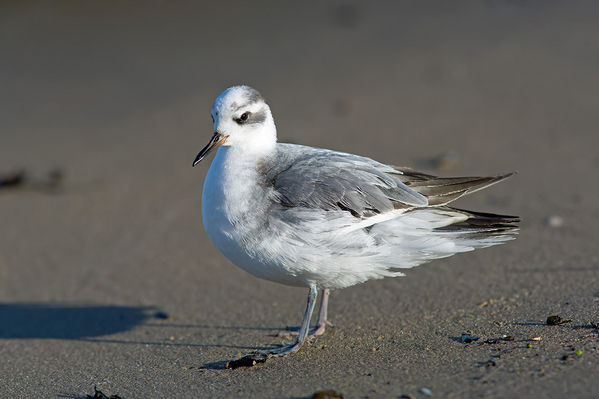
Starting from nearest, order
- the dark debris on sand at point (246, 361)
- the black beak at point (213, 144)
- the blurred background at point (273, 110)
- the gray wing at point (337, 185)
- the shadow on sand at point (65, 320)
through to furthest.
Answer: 1. the dark debris on sand at point (246, 361)
2. the gray wing at point (337, 185)
3. the black beak at point (213, 144)
4. the shadow on sand at point (65, 320)
5. the blurred background at point (273, 110)

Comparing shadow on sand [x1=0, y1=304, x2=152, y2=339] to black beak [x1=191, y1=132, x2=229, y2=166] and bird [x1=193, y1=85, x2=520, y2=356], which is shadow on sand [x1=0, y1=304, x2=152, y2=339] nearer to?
bird [x1=193, y1=85, x2=520, y2=356]

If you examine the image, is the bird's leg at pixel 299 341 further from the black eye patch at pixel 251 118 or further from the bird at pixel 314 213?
the black eye patch at pixel 251 118

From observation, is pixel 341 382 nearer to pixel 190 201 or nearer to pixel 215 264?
pixel 215 264

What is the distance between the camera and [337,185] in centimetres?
410

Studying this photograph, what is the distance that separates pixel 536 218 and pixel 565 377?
2.86 m

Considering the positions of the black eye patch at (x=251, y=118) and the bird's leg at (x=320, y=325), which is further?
the bird's leg at (x=320, y=325)

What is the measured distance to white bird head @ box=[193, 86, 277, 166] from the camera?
420cm

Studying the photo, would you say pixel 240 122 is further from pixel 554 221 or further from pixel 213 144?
pixel 554 221

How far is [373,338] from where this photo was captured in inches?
165

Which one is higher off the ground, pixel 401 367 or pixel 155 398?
pixel 401 367

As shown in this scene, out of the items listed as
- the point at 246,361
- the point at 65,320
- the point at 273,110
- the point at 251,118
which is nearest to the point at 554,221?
the point at 251,118

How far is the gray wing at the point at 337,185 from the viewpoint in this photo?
13.3ft

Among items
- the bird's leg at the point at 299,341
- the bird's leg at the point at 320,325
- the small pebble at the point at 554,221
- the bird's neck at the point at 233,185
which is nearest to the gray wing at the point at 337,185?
the bird's neck at the point at 233,185

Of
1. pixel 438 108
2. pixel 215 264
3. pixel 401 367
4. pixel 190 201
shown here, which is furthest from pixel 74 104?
pixel 401 367
